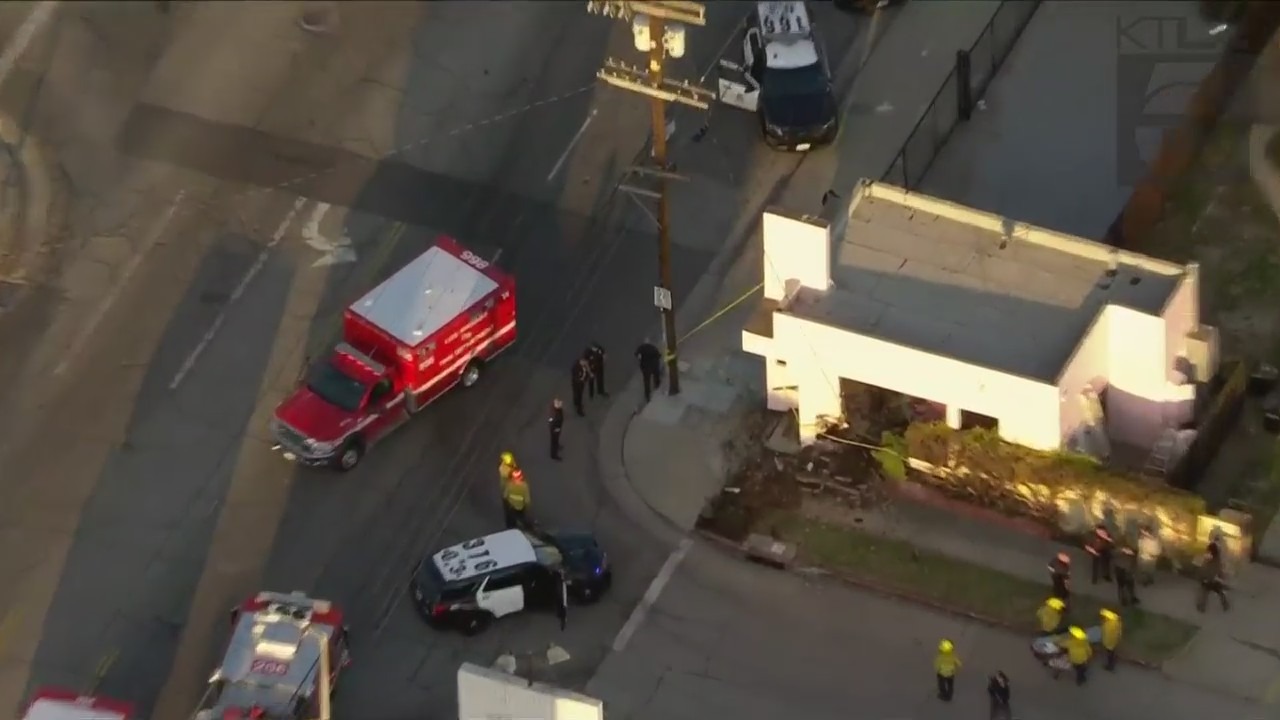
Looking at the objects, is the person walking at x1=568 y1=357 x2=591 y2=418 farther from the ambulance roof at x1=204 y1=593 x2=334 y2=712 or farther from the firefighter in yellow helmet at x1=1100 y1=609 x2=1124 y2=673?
the firefighter in yellow helmet at x1=1100 y1=609 x2=1124 y2=673

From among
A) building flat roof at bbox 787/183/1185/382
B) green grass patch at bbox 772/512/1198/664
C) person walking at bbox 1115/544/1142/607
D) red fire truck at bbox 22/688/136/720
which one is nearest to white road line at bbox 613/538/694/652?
green grass patch at bbox 772/512/1198/664

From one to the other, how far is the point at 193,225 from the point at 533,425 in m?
9.53

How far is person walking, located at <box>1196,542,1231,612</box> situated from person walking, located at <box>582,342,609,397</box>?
466 inches

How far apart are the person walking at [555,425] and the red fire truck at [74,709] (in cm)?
979

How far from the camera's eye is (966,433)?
47.7 metres

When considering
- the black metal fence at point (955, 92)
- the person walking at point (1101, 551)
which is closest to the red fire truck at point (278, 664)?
the person walking at point (1101, 551)

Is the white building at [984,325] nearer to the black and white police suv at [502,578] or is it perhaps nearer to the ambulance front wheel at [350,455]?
the black and white police suv at [502,578]

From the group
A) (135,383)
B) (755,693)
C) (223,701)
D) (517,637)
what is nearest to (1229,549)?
(755,693)

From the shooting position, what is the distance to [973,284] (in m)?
49.1

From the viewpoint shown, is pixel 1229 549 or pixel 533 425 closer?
pixel 1229 549

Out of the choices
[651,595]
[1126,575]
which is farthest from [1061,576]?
[651,595]

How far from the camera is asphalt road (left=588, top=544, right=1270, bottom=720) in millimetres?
45406

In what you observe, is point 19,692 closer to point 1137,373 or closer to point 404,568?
point 404,568

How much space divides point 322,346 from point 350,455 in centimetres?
355
